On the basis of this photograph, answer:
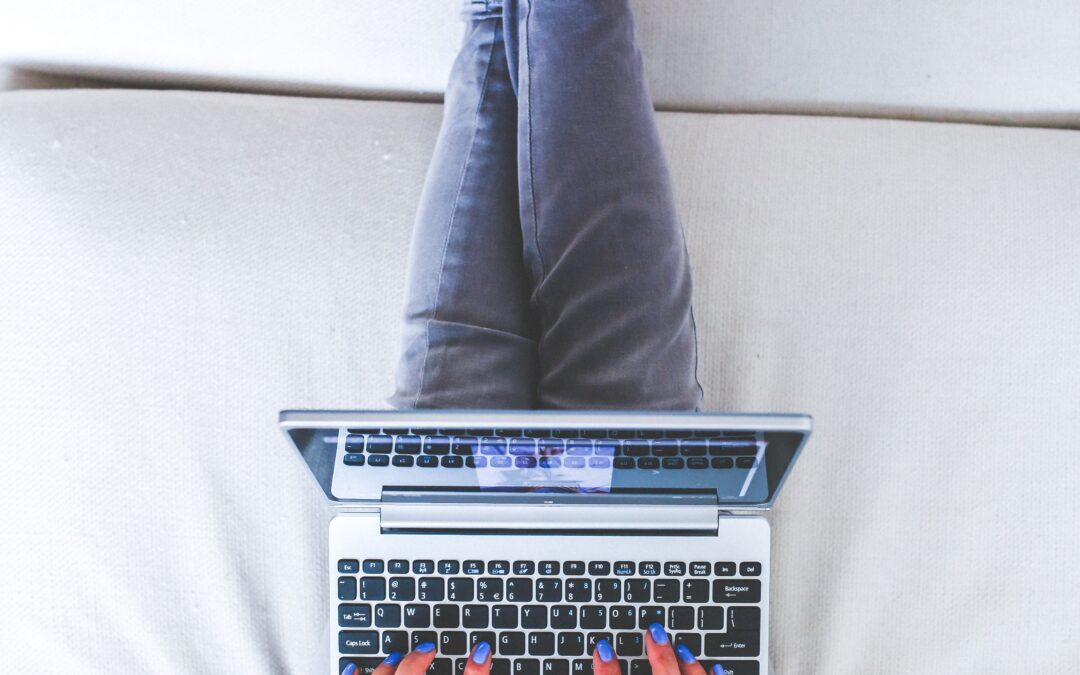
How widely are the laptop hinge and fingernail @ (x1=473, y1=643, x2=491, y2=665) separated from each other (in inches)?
4.0

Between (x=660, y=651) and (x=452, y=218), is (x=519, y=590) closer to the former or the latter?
(x=660, y=651)

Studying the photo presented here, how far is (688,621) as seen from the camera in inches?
26.9

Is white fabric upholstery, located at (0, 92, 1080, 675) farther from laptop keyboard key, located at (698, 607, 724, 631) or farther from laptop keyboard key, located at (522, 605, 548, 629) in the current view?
laptop keyboard key, located at (522, 605, 548, 629)

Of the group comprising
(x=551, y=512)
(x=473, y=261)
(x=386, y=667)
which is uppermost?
(x=473, y=261)

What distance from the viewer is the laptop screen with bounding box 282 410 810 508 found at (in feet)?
1.75

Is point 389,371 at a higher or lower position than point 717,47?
lower

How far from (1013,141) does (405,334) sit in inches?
27.1

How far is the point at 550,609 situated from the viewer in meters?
0.68

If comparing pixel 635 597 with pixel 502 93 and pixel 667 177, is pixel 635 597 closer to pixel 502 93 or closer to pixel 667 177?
pixel 667 177

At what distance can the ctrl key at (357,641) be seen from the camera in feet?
2.24

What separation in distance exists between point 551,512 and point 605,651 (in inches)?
5.0

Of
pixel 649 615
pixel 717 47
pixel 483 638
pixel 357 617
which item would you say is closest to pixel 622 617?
pixel 649 615

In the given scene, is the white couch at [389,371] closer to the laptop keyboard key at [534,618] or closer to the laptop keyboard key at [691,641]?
the laptop keyboard key at [691,641]

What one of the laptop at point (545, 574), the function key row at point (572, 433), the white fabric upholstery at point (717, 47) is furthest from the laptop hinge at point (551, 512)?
the white fabric upholstery at point (717, 47)
